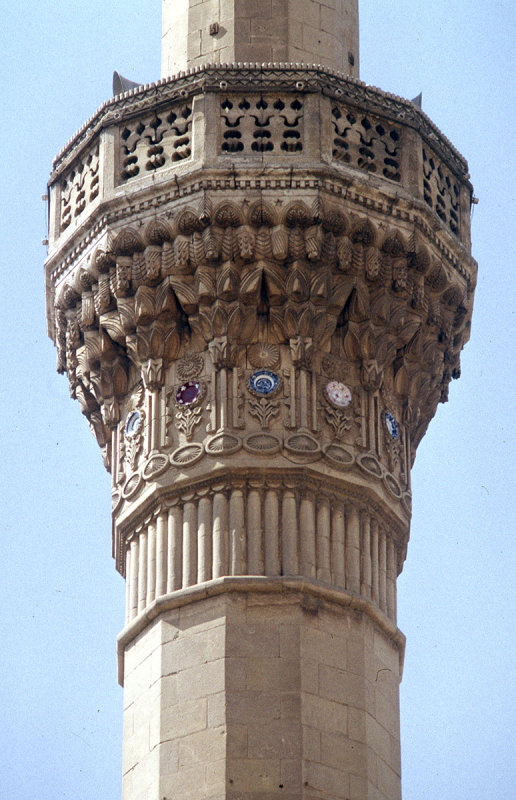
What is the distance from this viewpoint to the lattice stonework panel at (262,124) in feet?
75.3

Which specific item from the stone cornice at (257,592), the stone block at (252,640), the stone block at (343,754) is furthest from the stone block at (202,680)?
the stone block at (343,754)

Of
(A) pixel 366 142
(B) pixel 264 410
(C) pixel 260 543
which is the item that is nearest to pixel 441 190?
(A) pixel 366 142

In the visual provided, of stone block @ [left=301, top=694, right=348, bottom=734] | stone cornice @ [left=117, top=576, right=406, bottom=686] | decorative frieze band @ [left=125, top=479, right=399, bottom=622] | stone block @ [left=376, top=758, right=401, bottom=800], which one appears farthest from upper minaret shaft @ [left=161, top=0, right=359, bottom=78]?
stone block @ [left=376, top=758, right=401, bottom=800]

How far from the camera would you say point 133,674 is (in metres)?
22.2

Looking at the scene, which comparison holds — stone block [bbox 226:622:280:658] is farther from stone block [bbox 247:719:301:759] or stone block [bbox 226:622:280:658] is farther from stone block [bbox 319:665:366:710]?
stone block [bbox 247:719:301:759]

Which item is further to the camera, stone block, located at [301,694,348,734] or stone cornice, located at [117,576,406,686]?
stone cornice, located at [117,576,406,686]

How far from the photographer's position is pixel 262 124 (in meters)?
23.0

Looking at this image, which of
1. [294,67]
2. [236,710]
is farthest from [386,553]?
[294,67]

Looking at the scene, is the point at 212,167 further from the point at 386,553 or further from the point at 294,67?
the point at 386,553

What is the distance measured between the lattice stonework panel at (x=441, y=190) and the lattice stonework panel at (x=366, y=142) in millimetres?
346

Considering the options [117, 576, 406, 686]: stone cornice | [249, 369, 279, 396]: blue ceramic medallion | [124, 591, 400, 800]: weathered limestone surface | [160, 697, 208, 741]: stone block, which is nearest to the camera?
[124, 591, 400, 800]: weathered limestone surface

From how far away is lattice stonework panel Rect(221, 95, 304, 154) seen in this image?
22938 millimetres

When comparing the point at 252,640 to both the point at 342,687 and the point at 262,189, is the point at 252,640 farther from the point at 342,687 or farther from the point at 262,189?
the point at 262,189

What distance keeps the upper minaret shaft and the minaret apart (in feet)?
0.16
